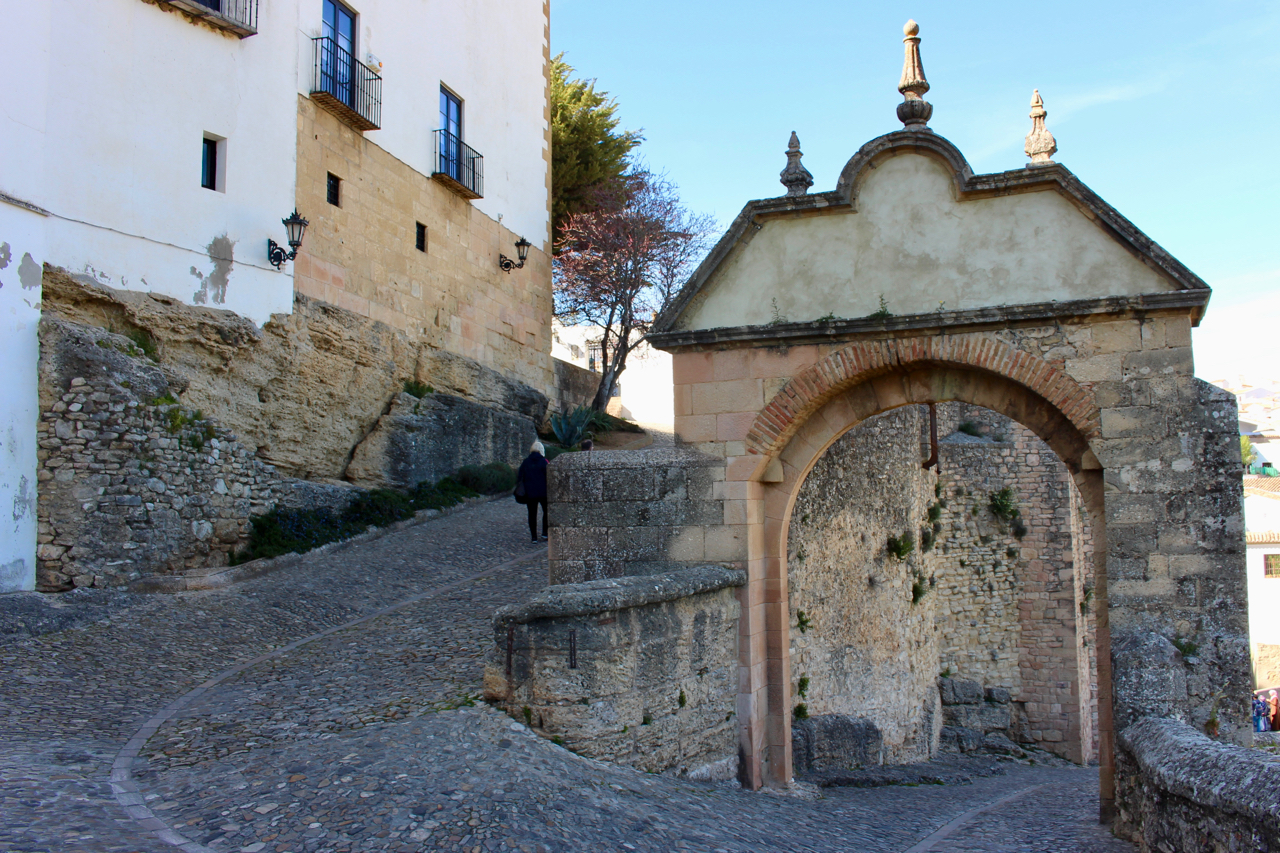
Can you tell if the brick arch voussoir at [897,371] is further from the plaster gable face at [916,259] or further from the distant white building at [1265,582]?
the distant white building at [1265,582]

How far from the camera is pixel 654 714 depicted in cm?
621

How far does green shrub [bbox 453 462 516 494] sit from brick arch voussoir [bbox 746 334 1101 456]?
845 centimetres

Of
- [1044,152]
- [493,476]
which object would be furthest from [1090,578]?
[493,476]

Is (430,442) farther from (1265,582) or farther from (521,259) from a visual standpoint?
(1265,582)

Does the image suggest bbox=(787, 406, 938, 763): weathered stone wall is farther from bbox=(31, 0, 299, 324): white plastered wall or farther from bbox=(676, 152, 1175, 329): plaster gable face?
bbox=(31, 0, 299, 324): white plastered wall

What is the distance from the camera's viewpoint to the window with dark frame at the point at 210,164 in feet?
38.5

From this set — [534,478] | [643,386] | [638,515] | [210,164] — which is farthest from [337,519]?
[643,386]

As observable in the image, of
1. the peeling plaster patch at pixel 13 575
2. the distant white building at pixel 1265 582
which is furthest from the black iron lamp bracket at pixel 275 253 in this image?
the distant white building at pixel 1265 582

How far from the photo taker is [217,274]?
11672mm

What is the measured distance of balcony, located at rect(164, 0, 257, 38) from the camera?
11344 mm

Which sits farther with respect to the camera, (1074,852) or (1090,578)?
(1090,578)

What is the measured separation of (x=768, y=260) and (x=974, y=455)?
27.7 feet

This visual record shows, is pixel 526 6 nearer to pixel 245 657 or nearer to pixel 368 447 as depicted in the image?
pixel 368 447

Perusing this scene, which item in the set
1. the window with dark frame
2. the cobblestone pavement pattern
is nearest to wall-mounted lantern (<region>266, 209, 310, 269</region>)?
the window with dark frame
